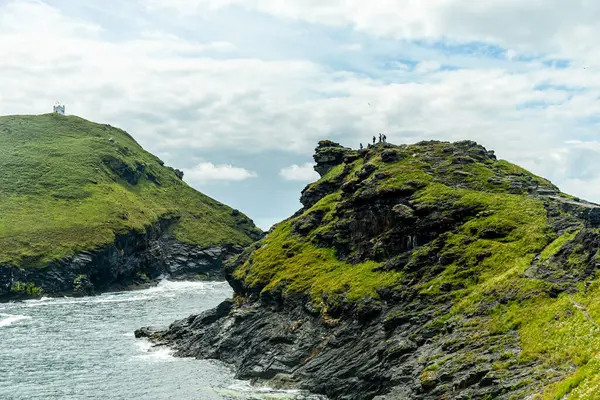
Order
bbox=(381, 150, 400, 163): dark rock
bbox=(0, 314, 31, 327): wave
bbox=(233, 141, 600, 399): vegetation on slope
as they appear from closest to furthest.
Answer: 1. bbox=(233, 141, 600, 399): vegetation on slope
2. bbox=(381, 150, 400, 163): dark rock
3. bbox=(0, 314, 31, 327): wave

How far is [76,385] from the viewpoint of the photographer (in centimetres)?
8144

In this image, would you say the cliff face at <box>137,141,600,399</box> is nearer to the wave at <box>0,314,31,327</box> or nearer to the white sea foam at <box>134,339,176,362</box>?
the white sea foam at <box>134,339,176,362</box>

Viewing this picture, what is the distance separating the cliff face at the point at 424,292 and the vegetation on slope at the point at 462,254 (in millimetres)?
220

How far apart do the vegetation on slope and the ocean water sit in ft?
65.7

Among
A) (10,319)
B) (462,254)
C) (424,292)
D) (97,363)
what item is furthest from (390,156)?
(10,319)

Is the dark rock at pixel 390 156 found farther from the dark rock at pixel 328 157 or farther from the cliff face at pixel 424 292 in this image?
the dark rock at pixel 328 157

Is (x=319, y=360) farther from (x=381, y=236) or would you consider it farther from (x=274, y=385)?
(x=381, y=236)

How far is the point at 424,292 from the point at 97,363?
5864 cm

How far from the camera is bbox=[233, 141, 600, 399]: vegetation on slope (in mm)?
50812

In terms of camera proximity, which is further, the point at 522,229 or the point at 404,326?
the point at 522,229

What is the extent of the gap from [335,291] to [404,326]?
1805 cm

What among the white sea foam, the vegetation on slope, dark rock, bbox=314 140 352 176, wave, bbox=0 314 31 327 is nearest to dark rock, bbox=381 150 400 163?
the vegetation on slope

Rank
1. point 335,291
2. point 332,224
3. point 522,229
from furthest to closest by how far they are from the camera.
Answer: point 332,224
point 335,291
point 522,229

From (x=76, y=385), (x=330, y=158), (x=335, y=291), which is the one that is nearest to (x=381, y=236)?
(x=335, y=291)
